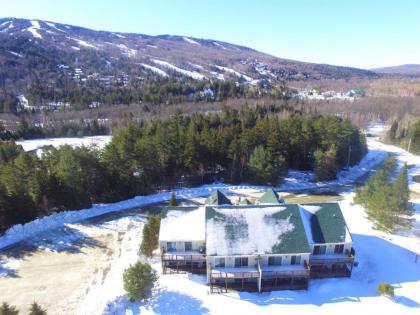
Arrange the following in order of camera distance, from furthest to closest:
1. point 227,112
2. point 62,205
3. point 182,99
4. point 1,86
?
point 1,86, point 182,99, point 227,112, point 62,205

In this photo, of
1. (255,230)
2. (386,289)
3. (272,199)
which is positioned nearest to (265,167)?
(272,199)

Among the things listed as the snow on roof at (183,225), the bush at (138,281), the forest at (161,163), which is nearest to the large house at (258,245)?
the snow on roof at (183,225)

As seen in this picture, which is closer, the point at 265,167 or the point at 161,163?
the point at 161,163

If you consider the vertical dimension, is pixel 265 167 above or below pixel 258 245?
above

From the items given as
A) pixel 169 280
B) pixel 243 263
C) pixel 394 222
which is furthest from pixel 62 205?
pixel 394 222

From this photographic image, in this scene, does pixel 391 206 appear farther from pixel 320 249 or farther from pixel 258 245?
pixel 258 245

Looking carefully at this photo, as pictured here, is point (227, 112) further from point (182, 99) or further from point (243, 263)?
point (243, 263)
